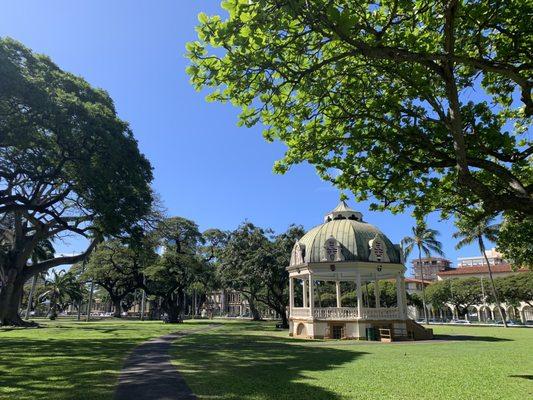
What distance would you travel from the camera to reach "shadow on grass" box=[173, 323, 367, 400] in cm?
983

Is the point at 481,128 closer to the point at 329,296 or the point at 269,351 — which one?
the point at 269,351

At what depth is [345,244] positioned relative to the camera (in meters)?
30.4

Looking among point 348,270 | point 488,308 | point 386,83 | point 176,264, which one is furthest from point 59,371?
point 488,308

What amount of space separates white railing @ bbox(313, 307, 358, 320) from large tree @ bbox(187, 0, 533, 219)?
18447 mm

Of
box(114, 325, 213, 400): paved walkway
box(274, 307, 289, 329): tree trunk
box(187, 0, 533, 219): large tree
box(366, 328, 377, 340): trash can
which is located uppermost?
box(187, 0, 533, 219): large tree

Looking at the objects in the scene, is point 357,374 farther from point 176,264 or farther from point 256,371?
point 176,264

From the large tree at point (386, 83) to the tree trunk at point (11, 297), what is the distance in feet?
109

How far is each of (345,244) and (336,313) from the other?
515 cm

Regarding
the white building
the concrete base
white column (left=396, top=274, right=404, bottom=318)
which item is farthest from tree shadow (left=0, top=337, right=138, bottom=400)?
the white building

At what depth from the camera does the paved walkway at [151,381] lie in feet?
30.7

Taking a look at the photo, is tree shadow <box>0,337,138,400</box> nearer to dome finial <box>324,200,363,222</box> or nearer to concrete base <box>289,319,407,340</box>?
A: concrete base <box>289,319,407,340</box>

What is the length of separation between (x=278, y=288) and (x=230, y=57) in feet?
128

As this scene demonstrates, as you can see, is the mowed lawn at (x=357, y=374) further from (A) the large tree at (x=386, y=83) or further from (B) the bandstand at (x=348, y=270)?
(B) the bandstand at (x=348, y=270)

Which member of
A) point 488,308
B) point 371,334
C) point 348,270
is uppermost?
point 348,270
